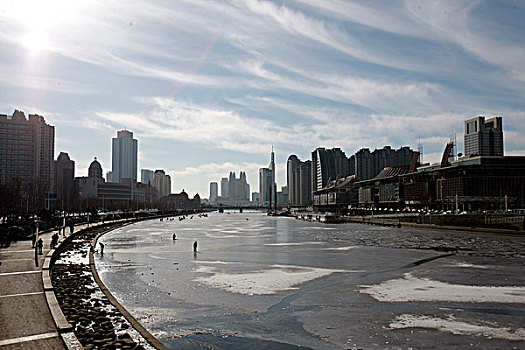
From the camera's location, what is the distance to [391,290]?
2809 cm

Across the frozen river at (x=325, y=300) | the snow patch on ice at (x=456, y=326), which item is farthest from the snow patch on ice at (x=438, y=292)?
the snow patch on ice at (x=456, y=326)

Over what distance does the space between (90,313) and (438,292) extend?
20.2 m

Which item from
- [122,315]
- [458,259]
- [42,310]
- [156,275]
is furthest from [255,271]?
[458,259]

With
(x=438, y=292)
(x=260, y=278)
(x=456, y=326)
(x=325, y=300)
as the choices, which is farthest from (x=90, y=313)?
(x=438, y=292)

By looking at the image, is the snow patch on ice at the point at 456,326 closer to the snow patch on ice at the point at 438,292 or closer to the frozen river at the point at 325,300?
the frozen river at the point at 325,300

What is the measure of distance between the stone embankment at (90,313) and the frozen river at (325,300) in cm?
123

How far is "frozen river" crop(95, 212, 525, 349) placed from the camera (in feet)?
60.9

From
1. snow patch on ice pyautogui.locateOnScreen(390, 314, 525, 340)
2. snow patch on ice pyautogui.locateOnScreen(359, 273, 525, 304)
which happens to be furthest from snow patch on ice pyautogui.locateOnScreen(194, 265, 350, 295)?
snow patch on ice pyautogui.locateOnScreen(390, 314, 525, 340)

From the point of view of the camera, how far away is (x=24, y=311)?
20.0m

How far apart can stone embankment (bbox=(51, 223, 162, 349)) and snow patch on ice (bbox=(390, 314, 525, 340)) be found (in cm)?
1169

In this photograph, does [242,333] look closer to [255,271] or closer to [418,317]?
[418,317]

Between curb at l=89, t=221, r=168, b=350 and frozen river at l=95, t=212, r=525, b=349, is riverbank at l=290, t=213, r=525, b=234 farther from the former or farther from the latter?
curb at l=89, t=221, r=168, b=350

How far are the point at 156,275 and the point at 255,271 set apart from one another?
7.97 meters

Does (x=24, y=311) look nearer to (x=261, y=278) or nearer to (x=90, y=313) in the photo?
(x=90, y=313)
